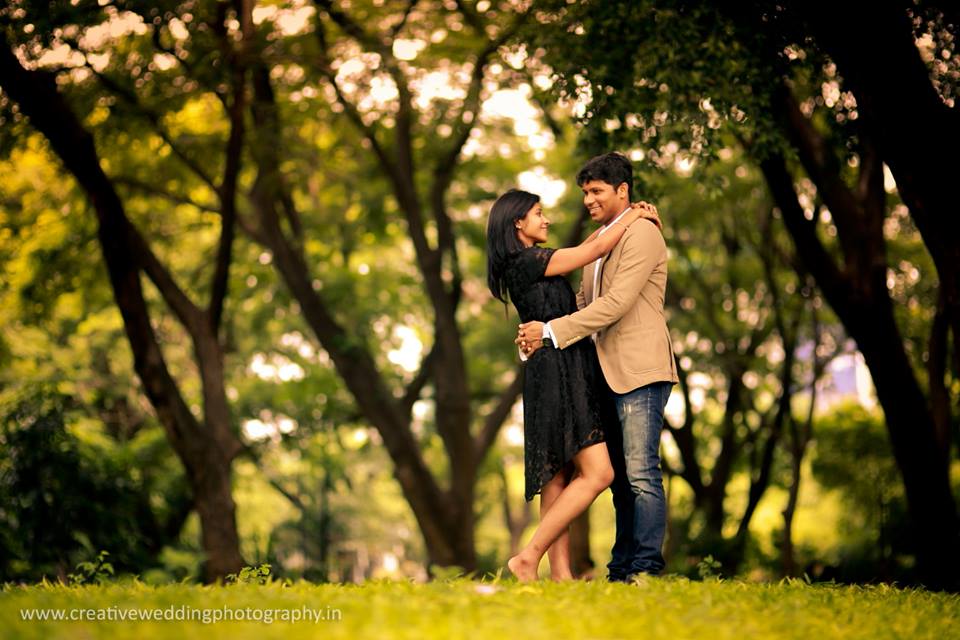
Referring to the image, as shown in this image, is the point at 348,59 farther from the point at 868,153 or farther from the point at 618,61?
the point at 868,153

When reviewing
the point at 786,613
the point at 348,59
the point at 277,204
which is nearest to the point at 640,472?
the point at 786,613

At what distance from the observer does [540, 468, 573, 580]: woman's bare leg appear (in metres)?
6.57

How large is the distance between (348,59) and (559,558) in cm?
959

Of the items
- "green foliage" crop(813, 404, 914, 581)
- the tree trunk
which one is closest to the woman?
the tree trunk

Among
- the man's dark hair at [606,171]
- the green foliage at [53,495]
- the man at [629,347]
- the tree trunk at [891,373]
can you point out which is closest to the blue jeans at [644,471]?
the man at [629,347]

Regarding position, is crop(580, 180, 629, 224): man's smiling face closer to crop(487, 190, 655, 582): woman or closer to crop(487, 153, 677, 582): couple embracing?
crop(487, 153, 677, 582): couple embracing

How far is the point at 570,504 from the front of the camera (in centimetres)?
630

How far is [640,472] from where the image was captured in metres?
6.30

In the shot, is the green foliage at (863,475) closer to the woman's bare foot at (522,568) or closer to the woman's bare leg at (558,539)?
the woman's bare leg at (558,539)

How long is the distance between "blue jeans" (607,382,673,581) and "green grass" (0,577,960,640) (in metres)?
0.27

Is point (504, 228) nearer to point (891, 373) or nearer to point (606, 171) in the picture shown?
point (606, 171)

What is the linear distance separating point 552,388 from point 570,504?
645 millimetres

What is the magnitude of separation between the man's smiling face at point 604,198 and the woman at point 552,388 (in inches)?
5.0

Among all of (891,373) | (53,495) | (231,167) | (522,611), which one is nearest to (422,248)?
(231,167)
